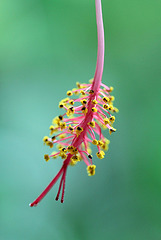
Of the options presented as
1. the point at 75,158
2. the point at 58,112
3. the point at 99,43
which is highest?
the point at 58,112

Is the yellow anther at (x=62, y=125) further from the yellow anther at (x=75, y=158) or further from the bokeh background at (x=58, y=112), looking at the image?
the bokeh background at (x=58, y=112)

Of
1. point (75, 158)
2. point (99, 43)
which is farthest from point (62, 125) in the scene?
point (99, 43)

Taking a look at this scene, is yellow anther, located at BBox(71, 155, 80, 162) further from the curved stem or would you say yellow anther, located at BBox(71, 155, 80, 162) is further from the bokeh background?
the bokeh background

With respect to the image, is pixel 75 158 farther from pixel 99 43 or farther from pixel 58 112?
pixel 58 112

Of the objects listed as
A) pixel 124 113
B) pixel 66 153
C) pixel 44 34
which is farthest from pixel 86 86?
pixel 44 34

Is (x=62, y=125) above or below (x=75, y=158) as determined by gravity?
above

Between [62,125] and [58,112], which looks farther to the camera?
[58,112]

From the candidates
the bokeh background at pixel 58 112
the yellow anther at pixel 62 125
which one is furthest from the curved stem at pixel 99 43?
the bokeh background at pixel 58 112

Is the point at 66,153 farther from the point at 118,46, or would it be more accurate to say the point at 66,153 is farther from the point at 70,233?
the point at 118,46
